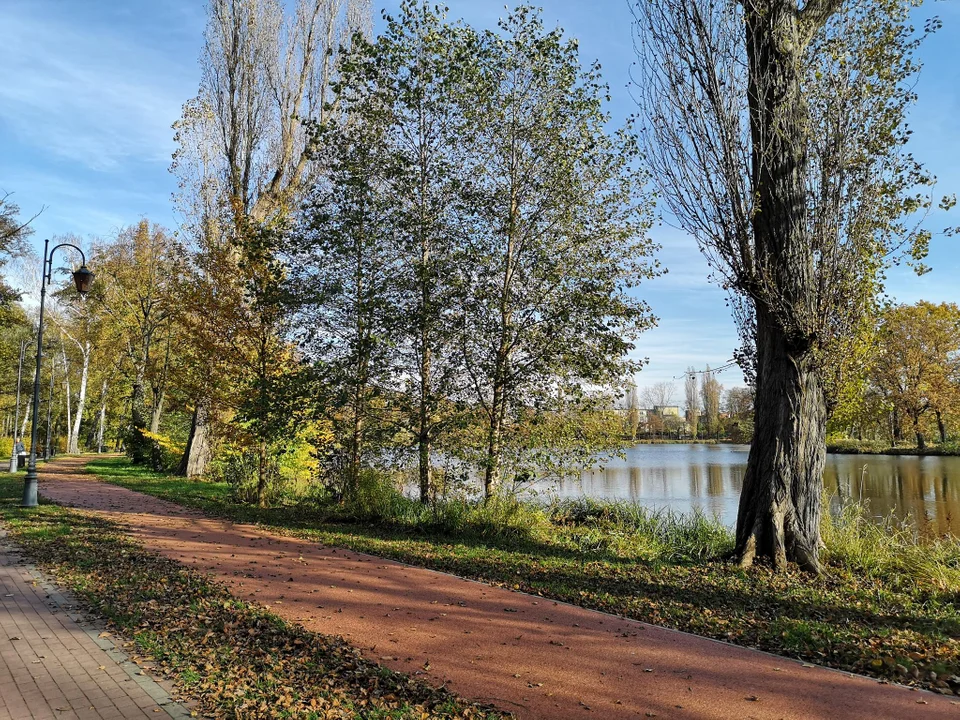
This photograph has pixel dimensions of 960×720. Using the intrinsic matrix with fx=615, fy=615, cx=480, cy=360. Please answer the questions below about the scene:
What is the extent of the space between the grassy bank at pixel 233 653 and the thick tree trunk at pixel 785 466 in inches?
225

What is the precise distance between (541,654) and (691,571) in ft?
12.4

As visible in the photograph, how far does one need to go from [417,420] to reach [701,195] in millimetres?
6615

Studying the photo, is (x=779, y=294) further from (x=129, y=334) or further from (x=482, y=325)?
(x=129, y=334)

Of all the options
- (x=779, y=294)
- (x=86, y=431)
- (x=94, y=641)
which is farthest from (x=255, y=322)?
(x=86, y=431)

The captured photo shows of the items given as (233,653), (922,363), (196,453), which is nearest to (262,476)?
(196,453)

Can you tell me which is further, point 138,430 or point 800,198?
point 138,430

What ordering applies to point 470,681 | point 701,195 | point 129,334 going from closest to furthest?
point 470,681
point 701,195
point 129,334

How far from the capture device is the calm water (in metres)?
14.4

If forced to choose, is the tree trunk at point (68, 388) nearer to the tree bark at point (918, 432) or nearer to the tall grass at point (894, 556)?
the tall grass at point (894, 556)

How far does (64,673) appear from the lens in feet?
15.0

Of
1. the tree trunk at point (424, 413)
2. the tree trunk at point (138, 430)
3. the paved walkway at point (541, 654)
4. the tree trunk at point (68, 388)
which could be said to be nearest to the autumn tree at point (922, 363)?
the tree trunk at point (424, 413)

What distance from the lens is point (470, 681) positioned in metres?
4.55

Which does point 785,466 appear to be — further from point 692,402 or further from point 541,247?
point 692,402

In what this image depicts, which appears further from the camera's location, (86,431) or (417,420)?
(86,431)
